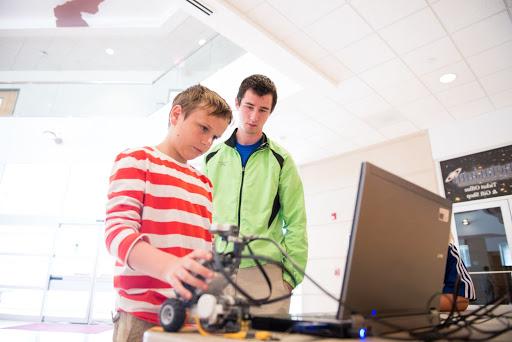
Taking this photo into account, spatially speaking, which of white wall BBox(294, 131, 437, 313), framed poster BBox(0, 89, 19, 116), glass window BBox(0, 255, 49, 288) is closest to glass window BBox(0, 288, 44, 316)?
glass window BBox(0, 255, 49, 288)

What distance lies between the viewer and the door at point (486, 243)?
12.4ft

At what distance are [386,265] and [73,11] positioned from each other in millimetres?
8776

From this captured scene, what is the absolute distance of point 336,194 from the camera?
5766mm

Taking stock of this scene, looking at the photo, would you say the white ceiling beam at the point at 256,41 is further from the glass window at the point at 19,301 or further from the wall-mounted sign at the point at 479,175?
the glass window at the point at 19,301

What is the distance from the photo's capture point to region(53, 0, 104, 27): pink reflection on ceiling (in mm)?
6996

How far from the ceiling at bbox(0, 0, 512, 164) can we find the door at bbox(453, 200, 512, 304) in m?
Answer: 1.31

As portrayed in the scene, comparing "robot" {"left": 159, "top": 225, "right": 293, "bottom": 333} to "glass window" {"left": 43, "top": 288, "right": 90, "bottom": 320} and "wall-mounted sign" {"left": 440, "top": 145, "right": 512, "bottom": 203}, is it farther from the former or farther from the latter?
"glass window" {"left": 43, "top": 288, "right": 90, "bottom": 320}

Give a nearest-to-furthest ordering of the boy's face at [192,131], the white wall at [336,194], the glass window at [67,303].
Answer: the boy's face at [192,131], the white wall at [336,194], the glass window at [67,303]

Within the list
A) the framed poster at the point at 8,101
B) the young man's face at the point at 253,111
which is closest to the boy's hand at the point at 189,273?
the young man's face at the point at 253,111

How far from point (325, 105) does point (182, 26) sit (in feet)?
14.9

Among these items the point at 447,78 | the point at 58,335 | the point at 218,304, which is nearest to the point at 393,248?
the point at 218,304

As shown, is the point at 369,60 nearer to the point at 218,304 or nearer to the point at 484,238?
the point at 484,238

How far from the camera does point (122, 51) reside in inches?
322

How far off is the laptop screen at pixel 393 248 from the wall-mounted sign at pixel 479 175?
419cm
